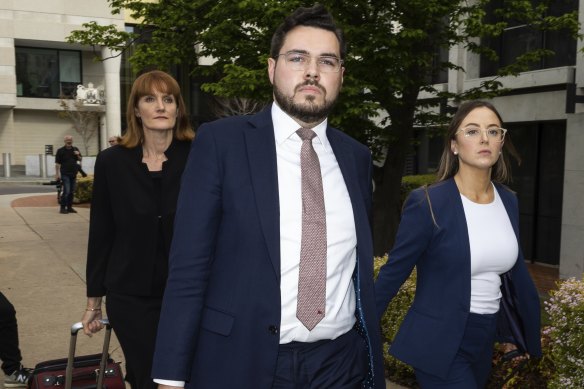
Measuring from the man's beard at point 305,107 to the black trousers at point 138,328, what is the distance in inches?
64.8

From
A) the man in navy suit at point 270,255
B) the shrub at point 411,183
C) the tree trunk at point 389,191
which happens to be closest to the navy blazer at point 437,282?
the man in navy suit at point 270,255

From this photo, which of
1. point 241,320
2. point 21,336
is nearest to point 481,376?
point 241,320

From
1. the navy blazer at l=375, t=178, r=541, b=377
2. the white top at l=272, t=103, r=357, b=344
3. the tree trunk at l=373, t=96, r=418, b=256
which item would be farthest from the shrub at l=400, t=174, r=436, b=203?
the white top at l=272, t=103, r=357, b=344

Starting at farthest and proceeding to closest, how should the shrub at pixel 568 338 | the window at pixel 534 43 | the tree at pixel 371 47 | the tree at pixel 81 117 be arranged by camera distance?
the tree at pixel 81 117 → the window at pixel 534 43 → the tree at pixel 371 47 → the shrub at pixel 568 338

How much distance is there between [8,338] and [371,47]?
606 centimetres

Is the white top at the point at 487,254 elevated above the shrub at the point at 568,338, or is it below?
above

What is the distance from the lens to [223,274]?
2.29m

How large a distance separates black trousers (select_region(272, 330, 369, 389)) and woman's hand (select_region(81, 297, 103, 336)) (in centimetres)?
192

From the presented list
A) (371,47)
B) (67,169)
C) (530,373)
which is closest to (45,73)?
(67,169)

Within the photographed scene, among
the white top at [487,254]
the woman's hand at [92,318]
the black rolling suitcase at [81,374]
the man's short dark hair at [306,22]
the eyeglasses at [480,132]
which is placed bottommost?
the black rolling suitcase at [81,374]

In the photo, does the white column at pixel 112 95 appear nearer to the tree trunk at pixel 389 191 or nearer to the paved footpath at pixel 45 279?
the paved footpath at pixel 45 279

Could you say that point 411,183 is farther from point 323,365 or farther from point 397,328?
point 323,365

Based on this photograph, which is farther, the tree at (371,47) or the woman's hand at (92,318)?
the tree at (371,47)

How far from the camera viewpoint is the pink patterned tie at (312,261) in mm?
2322
